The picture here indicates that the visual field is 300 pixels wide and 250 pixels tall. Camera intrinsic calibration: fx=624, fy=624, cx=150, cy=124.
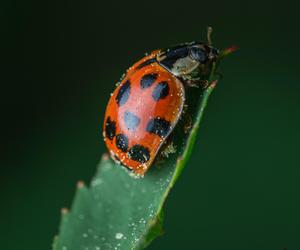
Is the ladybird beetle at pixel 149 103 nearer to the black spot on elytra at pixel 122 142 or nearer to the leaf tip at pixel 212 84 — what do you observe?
the black spot on elytra at pixel 122 142

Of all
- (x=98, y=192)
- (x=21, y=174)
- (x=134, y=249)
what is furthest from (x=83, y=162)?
(x=134, y=249)

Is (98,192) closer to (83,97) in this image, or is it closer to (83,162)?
(83,162)

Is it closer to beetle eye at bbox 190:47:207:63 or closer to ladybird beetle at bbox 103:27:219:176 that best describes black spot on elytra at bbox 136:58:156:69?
ladybird beetle at bbox 103:27:219:176

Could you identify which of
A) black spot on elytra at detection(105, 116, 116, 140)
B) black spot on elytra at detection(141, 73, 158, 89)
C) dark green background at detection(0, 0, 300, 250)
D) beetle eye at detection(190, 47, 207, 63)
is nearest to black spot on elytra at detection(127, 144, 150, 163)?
black spot on elytra at detection(105, 116, 116, 140)

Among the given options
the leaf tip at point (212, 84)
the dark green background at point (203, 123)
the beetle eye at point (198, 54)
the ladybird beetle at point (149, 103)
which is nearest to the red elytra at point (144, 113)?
the ladybird beetle at point (149, 103)

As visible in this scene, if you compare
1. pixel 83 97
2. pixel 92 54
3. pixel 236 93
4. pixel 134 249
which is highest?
pixel 92 54
